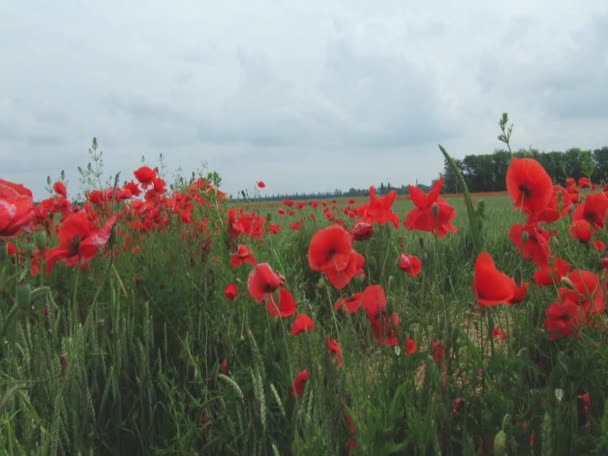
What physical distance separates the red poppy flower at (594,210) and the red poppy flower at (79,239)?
4.43ft

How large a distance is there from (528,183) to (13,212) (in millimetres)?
1202

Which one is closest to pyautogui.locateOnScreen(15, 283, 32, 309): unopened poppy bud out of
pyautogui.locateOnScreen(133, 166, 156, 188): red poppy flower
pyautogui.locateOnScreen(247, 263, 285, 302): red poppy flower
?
pyautogui.locateOnScreen(247, 263, 285, 302): red poppy flower

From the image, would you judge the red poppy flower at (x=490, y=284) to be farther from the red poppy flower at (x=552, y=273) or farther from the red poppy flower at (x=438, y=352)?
the red poppy flower at (x=552, y=273)

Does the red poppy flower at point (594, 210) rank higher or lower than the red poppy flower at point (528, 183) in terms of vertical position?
lower

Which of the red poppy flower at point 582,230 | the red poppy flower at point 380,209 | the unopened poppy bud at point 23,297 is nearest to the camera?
the unopened poppy bud at point 23,297

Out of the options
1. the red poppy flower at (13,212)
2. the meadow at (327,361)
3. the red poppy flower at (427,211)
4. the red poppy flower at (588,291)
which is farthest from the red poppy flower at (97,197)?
the red poppy flower at (588,291)

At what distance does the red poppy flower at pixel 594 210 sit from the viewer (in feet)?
5.32

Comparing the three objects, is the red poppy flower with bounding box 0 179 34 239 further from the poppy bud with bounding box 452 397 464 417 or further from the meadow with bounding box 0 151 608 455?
the poppy bud with bounding box 452 397 464 417

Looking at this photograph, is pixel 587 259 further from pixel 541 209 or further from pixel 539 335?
pixel 541 209

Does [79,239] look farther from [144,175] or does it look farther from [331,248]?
[144,175]

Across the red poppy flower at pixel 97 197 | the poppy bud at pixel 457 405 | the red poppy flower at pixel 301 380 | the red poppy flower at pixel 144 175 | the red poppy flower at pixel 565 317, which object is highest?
the red poppy flower at pixel 144 175

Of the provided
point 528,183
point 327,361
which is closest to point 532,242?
point 528,183

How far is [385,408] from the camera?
48.4 inches

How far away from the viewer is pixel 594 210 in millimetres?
1652
